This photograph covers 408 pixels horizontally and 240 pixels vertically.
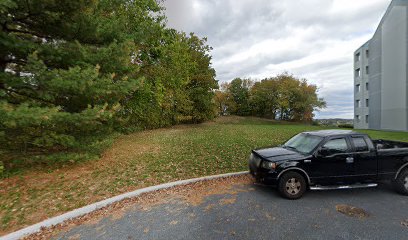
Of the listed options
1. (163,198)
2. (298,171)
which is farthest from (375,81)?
(163,198)

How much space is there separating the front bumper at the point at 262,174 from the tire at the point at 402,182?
3.16 metres

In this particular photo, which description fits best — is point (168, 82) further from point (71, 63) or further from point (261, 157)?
point (261, 157)

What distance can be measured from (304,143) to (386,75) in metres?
30.8

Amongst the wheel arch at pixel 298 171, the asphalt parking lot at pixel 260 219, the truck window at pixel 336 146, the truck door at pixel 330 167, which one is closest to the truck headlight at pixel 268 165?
the wheel arch at pixel 298 171

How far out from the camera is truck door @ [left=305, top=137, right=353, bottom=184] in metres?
5.00

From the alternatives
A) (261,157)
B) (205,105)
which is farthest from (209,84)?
(261,157)

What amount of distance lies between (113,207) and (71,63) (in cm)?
486

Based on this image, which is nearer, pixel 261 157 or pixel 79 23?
pixel 261 157

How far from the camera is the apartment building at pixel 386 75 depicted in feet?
77.8

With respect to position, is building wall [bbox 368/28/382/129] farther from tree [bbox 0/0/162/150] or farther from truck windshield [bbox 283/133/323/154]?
tree [bbox 0/0/162/150]

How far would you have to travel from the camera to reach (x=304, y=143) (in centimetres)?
573

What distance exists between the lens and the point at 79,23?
6855 mm

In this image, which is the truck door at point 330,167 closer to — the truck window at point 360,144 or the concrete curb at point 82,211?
the truck window at point 360,144

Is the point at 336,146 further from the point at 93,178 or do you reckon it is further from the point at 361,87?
the point at 361,87
